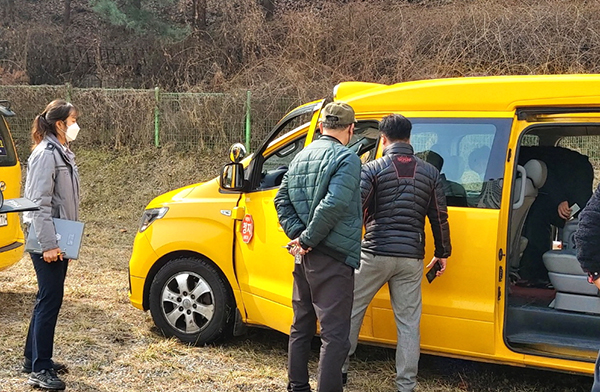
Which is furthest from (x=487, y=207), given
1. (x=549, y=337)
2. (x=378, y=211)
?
(x=549, y=337)

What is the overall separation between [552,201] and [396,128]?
7.43 feet

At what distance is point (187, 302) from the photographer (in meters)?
5.45

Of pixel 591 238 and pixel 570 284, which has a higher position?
pixel 591 238

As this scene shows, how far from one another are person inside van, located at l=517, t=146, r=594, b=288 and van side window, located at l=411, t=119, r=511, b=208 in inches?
56.6

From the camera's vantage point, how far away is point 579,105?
13.3 feet

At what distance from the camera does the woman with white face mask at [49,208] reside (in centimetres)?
415

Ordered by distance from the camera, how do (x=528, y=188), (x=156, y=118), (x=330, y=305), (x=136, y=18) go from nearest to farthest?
(x=330, y=305)
(x=528, y=188)
(x=156, y=118)
(x=136, y=18)

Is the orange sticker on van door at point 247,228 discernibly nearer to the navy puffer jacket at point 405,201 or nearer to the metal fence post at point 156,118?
the navy puffer jacket at point 405,201

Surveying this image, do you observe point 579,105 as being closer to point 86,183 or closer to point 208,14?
point 86,183

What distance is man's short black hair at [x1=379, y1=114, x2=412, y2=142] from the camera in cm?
420

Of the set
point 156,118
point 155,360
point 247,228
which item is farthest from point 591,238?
point 156,118

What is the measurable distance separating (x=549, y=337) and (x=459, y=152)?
1380mm

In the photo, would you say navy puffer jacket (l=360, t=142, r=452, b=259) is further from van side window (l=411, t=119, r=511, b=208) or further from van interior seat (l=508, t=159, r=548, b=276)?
van interior seat (l=508, t=159, r=548, b=276)

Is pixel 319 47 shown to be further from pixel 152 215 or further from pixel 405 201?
pixel 405 201
